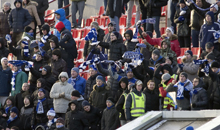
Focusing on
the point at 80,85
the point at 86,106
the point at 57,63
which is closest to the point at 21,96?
the point at 57,63

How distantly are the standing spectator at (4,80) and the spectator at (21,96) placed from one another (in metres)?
0.92

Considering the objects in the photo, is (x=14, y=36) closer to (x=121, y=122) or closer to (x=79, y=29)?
(x=79, y=29)

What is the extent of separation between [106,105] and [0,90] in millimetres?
3411

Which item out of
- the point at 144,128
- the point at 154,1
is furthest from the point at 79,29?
the point at 144,128

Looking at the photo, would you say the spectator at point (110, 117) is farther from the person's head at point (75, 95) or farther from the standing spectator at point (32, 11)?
the standing spectator at point (32, 11)

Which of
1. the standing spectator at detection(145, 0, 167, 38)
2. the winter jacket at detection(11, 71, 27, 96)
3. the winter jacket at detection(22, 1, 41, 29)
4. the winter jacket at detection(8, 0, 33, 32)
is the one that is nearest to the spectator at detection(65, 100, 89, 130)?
the winter jacket at detection(11, 71, 27, 96)

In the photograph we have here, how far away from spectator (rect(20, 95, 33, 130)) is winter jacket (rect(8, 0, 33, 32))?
4.13 meters

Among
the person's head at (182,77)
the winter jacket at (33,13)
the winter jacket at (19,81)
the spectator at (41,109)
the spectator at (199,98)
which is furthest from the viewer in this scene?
the winter jacket at (33,13)

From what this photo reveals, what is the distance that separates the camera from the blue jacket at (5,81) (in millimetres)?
15320

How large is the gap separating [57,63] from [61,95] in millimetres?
1625

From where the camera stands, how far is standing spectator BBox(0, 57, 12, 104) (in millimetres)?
15334

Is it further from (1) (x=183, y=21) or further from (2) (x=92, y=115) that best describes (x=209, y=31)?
(2) (x=92, y=115)

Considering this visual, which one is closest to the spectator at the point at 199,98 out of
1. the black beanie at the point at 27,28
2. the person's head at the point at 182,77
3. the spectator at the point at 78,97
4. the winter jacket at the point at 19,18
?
the person's head at the point at 182,77

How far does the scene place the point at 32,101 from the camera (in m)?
14.1
